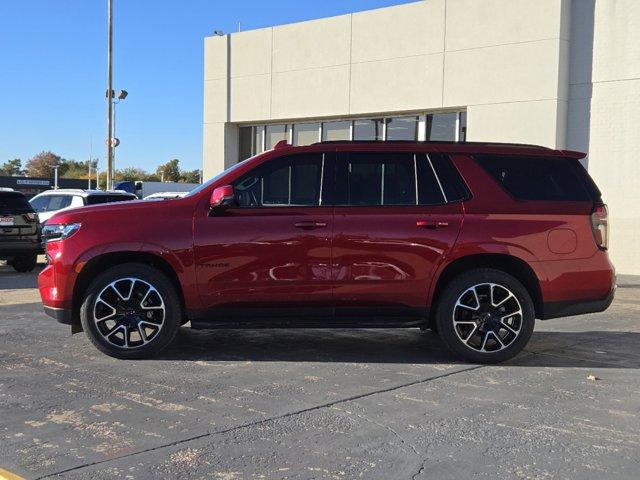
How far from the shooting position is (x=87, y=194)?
15.0 m

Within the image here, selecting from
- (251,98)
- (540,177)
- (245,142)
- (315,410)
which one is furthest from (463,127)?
(315,410)

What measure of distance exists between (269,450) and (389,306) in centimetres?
242

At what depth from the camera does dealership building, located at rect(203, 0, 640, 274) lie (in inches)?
537

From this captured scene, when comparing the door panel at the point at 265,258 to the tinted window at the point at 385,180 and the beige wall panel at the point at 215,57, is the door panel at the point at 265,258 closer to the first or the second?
the tinted window at the point at 385,180

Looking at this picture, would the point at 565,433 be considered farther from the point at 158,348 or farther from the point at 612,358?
the point at 158,348

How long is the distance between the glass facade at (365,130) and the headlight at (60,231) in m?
10.1

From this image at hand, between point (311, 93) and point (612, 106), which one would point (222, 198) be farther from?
point (311, 93)

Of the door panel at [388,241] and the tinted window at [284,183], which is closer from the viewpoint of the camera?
the door panel at [388,241]

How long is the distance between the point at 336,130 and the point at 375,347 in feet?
37.4

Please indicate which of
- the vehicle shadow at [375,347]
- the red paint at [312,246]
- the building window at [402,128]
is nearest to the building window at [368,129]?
the building window at [402,128]

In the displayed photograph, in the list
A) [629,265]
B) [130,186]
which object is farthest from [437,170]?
[130,186]

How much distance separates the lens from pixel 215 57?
771 inches

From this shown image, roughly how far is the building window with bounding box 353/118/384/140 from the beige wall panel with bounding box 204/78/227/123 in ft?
14.0

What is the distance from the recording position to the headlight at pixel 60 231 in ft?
19.9
